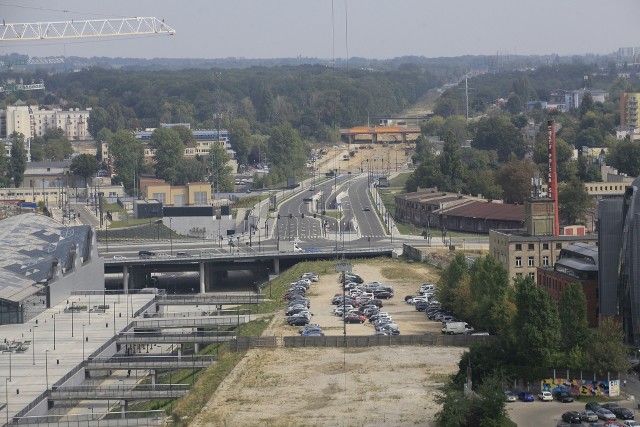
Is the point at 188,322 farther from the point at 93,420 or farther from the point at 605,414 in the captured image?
the point at 605,414

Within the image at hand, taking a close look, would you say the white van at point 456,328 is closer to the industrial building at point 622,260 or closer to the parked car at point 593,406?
the industrial building at point 622,260

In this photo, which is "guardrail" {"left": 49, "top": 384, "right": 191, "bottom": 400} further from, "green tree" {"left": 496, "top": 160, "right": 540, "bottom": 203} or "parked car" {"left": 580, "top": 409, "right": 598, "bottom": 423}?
"green tree" {"left": 496, "top": 160, "right": 540, "bottom": 203}

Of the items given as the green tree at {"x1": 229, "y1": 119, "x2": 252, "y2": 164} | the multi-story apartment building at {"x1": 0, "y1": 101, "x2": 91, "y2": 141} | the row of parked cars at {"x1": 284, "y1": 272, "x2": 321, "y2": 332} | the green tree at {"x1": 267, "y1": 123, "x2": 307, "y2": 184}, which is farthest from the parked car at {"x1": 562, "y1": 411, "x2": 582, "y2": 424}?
the multi-story apartment building at {"x1": 0, "y1": 101, "x2": 91, "y2": 141}

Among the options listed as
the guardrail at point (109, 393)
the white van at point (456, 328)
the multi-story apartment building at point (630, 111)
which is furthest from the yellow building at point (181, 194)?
the guardrail at point (109, 393)

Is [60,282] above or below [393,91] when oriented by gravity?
below

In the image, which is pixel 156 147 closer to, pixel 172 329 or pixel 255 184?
pixel 255 184

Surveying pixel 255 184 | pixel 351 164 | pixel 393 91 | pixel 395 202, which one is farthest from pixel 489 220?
pixel 393 91

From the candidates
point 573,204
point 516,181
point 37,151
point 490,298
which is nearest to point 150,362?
point 490,298
